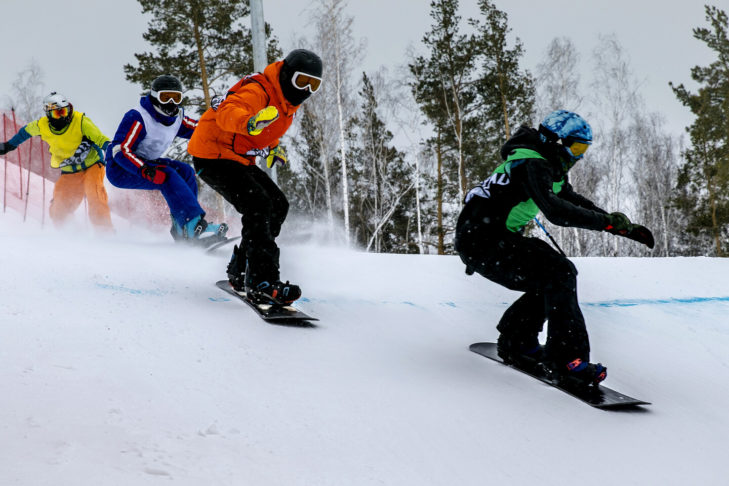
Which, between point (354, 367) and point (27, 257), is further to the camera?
point (27, 257)

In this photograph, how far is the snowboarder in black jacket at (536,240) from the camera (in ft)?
9.21

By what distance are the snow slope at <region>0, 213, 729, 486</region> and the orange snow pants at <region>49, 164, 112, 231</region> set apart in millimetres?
2366

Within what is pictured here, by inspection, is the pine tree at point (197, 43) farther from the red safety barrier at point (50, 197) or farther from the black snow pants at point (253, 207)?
the black snow pants at point (253, 207)

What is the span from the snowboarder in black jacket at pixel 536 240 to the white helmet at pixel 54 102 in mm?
5134

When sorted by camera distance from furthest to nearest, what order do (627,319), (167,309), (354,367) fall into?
(627,319) < (167,309) < (354,367)

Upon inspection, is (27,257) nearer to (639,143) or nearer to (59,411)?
(59,411)

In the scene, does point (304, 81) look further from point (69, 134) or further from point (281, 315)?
point (69, 134)

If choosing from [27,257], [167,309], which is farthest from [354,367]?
[27,257]

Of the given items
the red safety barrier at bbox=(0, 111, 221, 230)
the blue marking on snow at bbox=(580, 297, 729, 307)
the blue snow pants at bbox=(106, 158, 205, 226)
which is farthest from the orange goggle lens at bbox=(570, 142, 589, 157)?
the red safety barrier at bbox=(0, 111, 221, 230)

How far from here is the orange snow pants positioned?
682 cm

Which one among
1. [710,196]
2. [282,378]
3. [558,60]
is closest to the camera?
[282,378]

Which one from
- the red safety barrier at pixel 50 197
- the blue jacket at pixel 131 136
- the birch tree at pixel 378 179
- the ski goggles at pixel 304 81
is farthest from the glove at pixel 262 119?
the birch tree at pixel 378 179

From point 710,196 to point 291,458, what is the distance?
25551mm

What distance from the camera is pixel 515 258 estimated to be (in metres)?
3.00
